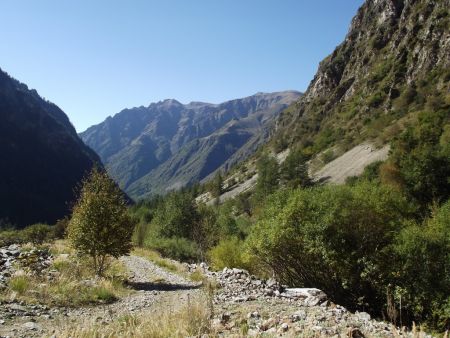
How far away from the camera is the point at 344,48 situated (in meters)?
154

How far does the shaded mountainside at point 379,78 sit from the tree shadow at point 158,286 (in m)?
69.9

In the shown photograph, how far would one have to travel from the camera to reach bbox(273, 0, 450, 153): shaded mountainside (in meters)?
94.1

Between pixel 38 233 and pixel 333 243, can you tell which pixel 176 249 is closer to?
pixel 38 233

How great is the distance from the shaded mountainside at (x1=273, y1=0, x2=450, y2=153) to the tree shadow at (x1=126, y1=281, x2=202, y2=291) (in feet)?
229

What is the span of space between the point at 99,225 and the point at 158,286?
4610 mm

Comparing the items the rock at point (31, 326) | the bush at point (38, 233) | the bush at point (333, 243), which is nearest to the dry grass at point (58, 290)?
the rock at point (31, 326)

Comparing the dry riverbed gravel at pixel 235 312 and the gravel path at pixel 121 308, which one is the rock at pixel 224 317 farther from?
the gravel path at pixel 121 308

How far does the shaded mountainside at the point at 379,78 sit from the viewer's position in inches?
3706

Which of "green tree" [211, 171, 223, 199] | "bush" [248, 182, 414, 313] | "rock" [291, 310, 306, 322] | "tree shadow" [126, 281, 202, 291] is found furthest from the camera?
"green tree" [211, 171, 223, 199]

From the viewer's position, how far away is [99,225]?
2217cm

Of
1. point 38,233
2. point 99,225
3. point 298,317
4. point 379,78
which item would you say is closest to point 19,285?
point 99,225

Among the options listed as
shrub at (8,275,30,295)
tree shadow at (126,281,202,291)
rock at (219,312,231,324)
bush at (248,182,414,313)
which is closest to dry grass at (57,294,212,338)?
rock at (219,312,231,324)

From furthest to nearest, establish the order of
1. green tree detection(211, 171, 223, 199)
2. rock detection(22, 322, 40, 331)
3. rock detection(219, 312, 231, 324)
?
green tree detection(211, 171, 223, 199), rock detection(219, 312, 231, 324), rock detection(22, 322, 40, 331)

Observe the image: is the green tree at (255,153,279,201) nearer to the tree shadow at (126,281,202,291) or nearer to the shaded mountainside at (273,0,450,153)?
the shaded mountainside at (273,0,450,153)
